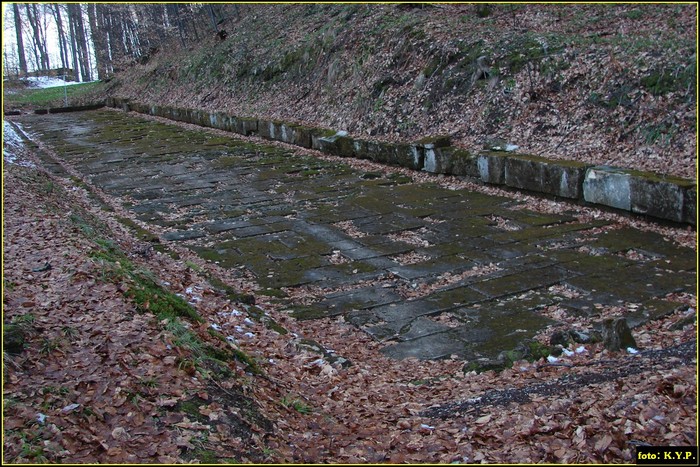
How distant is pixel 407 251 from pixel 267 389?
318 cm

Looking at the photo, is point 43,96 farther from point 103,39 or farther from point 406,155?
point 406,155

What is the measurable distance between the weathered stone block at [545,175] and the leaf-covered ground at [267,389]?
2937 mm

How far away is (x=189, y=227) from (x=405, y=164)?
432 centimetres

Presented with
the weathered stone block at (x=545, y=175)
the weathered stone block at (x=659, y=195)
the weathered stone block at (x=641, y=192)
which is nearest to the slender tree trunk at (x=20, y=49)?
the weathered stone block at (x=545, y=175)

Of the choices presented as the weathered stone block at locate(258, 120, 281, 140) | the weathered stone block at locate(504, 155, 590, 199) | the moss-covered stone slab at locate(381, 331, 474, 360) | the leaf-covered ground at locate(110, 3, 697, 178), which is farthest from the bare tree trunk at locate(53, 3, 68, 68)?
the moss-covered stone slab at locate(381, 331, 474, 360)

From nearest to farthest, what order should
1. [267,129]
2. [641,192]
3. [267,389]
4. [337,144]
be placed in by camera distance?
[267,389] < [641,192] < [337,144] < [267,129]

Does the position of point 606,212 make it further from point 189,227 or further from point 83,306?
point 83,306

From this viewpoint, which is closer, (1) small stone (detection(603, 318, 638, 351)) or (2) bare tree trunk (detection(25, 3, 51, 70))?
(1) small stone (detection(603, 318, 638, 351))

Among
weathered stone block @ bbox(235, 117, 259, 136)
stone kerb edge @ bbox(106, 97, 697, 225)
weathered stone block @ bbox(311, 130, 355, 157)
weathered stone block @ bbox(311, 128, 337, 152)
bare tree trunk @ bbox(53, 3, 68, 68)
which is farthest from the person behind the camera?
bare tree trunk @ bbox(53, 3, 68, 68)

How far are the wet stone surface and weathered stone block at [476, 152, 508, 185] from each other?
49 cm

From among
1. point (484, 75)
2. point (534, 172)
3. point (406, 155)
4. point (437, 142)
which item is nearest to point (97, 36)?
point (406, 155)

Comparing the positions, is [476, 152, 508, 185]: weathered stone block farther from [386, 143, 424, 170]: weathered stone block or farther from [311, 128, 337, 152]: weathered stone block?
[311, 128, 337, 152]: weathered stone block

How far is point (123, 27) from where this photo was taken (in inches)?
1177

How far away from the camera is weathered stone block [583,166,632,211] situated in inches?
285
